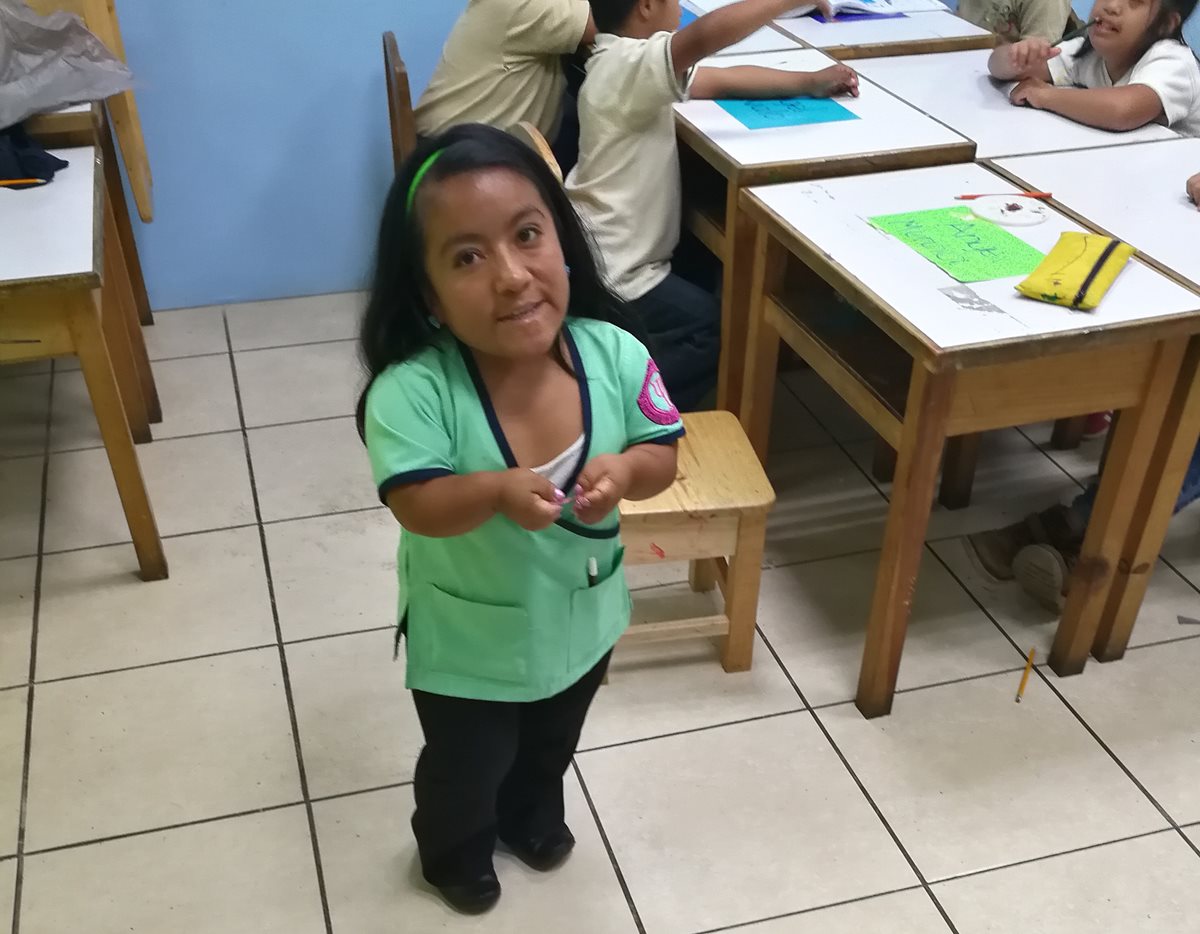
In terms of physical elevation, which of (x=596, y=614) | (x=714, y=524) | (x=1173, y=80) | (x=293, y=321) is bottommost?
(x=293, y=321)

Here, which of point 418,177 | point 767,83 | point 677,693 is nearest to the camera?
point 418,177

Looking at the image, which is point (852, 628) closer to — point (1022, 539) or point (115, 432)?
point (1022, 539)

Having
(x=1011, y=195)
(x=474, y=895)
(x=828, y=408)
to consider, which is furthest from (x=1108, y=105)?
(x=474, y=895)

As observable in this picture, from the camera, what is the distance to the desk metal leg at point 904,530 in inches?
60.0

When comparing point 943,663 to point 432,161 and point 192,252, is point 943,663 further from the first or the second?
point 192,252

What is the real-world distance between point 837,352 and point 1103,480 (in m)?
0.45

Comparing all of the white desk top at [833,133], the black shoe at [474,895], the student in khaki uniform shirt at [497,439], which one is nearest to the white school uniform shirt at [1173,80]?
the white desk top at [833,133]

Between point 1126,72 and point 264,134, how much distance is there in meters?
2.01

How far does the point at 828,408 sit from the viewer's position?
267 centimetres

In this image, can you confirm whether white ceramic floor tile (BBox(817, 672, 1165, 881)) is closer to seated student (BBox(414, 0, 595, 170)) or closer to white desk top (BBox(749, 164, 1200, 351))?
white desk top (BBox(749, 164, 1200, 351))

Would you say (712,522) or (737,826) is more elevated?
(712,522)

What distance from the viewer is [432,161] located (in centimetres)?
103

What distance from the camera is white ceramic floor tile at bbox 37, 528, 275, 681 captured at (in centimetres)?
194

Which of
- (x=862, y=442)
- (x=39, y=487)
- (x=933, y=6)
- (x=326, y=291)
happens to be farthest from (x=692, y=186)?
(x=39, y=487)
